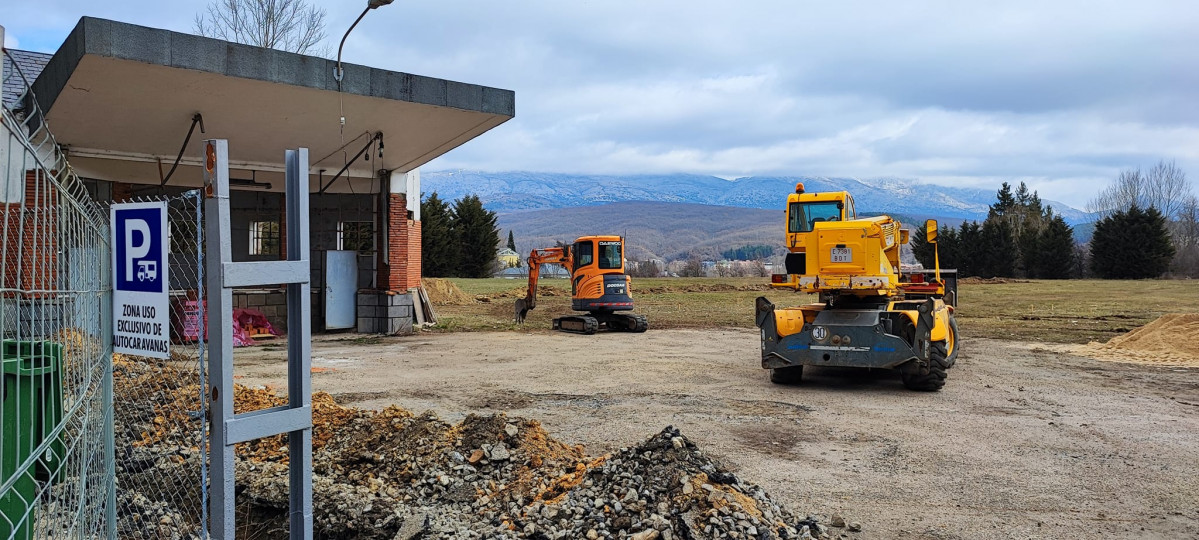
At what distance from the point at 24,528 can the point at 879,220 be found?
1123 centimetres

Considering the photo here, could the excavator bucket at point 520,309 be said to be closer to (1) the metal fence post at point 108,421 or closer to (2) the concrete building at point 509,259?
(1) the metal fence post at point 108,421

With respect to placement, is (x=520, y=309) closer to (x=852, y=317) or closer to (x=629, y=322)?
(x=629, y=322)

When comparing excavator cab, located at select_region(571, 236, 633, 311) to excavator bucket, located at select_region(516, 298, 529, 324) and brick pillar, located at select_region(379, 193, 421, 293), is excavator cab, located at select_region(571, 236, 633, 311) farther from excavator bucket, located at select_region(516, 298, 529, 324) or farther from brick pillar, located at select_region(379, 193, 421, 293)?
brick pillar, located at select_region(379, 193, 421, 293)

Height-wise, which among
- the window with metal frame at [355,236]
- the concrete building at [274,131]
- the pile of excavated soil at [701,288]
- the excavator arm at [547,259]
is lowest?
the pile of excavated soil at [701,288]

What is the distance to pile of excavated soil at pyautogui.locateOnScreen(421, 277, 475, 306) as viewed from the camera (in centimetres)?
3422

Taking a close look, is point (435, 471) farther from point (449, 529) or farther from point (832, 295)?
point (832, 295)

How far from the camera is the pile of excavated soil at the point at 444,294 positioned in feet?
112

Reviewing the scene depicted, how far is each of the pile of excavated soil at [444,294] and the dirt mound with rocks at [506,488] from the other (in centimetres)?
2642

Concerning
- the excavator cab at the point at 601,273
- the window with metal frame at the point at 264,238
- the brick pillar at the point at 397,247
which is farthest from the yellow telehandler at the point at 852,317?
the window with metal frame at the point at 264,238

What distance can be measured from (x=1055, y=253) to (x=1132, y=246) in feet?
14.2

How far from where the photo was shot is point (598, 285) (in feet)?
68.2

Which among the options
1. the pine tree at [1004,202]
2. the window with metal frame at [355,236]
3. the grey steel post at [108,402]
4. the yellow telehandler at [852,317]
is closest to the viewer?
the grey steel post at [108,402]

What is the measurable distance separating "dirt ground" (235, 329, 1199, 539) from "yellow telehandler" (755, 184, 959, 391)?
50cm

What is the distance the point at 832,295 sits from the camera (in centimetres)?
1254
